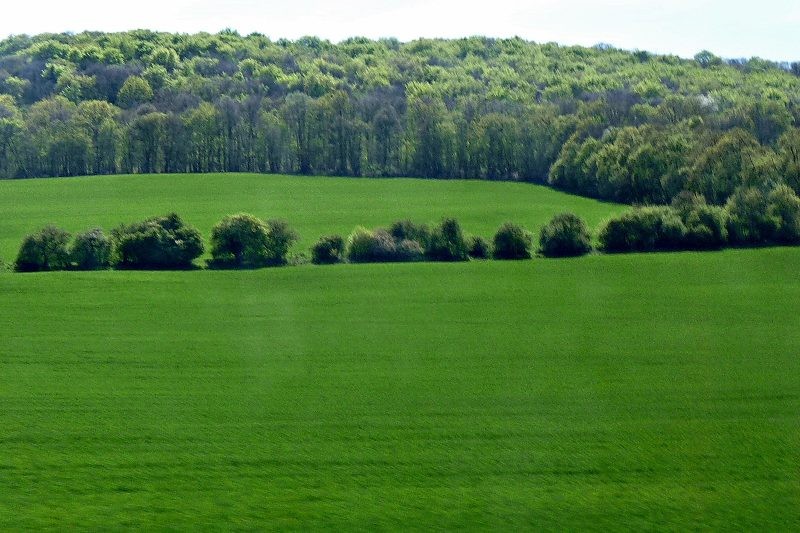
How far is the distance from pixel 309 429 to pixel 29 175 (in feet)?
226

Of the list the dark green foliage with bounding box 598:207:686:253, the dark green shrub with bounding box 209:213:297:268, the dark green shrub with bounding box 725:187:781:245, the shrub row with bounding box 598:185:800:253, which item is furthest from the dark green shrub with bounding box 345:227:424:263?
the dark green shrub with bounding box 725:187:781:245

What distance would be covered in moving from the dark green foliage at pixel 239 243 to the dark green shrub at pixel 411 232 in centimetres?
706

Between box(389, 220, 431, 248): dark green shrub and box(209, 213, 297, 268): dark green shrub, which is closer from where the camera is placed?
box(209, 213, 297, 268): dark green shrub

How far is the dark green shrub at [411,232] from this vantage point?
54.7 meters

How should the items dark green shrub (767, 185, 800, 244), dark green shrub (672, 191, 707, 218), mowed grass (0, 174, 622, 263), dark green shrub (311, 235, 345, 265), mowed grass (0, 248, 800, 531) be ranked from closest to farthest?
1. mowed grass (0, 248, 800, 531)
2. dark green shrub (311, 235, 345, 265)
3. dark green shrub (767, 185, 800, 244)
4. dark green shrub (672, 191, 707, 218)
5. mowed grass (0, 174, 622, 263)

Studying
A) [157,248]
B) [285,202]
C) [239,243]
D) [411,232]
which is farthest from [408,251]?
[285,202]

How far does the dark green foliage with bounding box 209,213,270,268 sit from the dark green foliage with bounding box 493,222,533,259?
1216cm

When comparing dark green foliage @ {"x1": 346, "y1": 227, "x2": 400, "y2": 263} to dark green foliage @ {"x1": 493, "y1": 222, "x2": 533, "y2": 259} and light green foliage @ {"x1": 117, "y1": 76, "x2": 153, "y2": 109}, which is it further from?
light green foliage @ {"x1": 117, "y1": 76, "x2": 153, "y2": 109}

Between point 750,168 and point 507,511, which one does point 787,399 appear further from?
point 750,168

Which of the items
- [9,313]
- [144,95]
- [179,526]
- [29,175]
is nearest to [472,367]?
[179,526]

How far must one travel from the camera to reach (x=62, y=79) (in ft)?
333

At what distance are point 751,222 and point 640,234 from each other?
653cm

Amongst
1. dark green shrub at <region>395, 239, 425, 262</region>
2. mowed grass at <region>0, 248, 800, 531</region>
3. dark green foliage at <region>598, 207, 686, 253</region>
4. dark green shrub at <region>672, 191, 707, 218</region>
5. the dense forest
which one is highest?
the dense forest

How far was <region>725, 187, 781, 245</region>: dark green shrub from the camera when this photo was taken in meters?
57.3
